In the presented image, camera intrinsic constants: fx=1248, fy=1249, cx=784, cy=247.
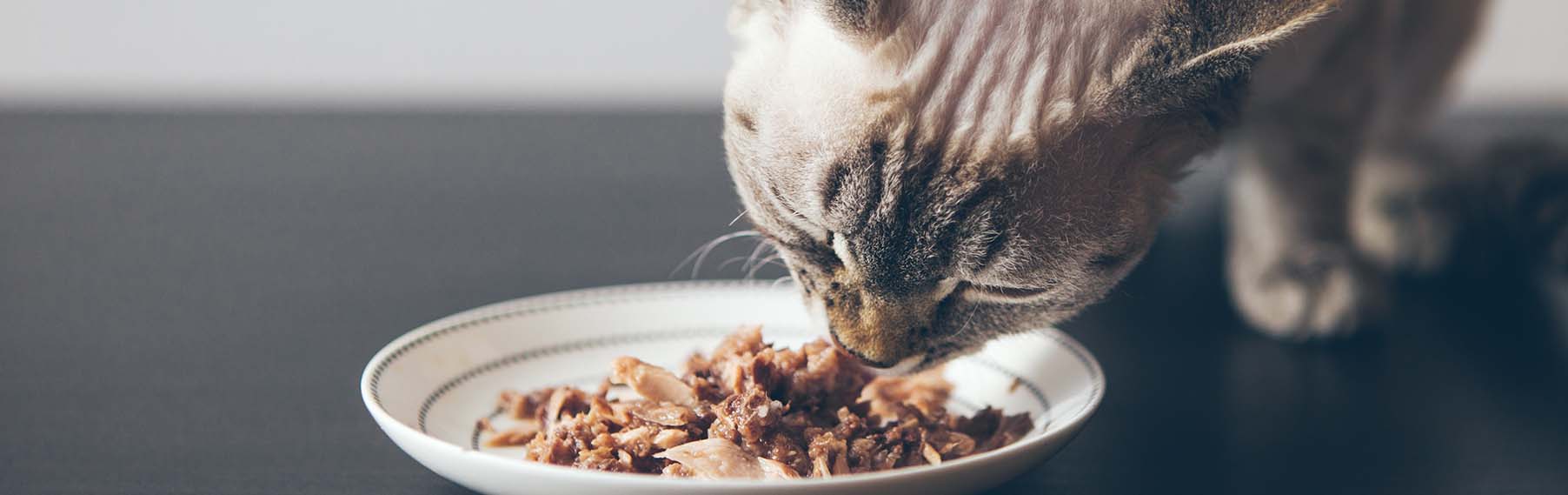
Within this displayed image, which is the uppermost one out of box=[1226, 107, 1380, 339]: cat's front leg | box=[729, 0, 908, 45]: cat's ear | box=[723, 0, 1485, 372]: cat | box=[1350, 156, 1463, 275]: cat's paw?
box=[729, 0, 908, 45]: cat's ear

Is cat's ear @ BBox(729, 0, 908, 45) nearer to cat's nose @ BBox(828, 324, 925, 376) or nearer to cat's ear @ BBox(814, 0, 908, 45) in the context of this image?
cat's ear @ BBox(814, 0, 908, 45)

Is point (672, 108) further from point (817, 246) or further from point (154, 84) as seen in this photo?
point (817, 246)

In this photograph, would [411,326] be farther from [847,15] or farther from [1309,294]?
[1309,294]

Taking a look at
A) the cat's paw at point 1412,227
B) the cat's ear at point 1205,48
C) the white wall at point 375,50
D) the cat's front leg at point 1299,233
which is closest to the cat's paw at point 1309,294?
the cat's front leg at point 1299,233

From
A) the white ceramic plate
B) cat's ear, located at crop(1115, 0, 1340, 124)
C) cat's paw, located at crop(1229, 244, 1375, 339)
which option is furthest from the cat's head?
cat's paw, located at crop(1229, 244, 1375, 339)

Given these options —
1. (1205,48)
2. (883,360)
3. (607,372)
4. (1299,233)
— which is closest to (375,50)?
(607,372)

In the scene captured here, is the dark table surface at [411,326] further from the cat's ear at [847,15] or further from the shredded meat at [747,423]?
the cat's ear at [847,15]

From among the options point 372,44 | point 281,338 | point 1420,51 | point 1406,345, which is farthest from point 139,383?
point 372,44
